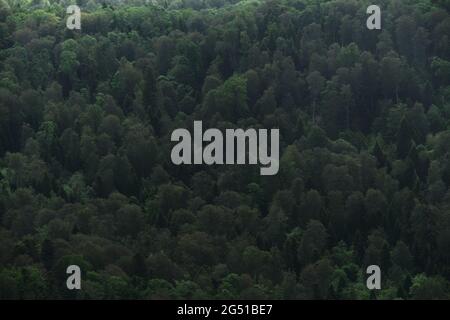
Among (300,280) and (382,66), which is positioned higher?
(382,66)

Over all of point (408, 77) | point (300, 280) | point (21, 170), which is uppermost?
point (408, 77)

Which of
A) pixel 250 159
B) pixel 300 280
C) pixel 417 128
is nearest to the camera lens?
pixel 300 280

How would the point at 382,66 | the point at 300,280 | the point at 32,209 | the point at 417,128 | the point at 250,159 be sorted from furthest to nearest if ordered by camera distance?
the point at 382,66, the point at 417,128, the point at 250,159, the point at 32,209, the point at 300,280
